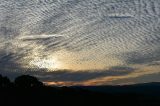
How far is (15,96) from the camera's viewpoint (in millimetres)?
92875

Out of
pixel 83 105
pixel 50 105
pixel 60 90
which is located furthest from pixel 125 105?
pixel 60 90

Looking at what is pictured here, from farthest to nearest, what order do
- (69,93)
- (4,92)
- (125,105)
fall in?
(69,93)
(4,92)
(125,105)

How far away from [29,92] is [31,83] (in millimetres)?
23015

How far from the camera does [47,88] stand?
12075cm

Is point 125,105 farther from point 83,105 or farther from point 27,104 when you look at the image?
point 27,104

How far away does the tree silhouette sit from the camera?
121m

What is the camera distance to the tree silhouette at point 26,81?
121225mm

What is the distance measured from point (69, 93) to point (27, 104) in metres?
36.3

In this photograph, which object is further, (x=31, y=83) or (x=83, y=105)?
(x=31, y=83)

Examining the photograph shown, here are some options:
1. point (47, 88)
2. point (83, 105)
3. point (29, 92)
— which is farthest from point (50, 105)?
point (47, 88)

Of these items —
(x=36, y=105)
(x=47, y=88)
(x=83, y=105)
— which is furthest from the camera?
(x=47, y=88)

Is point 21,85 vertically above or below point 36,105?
above

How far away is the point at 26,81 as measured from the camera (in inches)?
4889

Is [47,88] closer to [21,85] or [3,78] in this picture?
[21,85]
